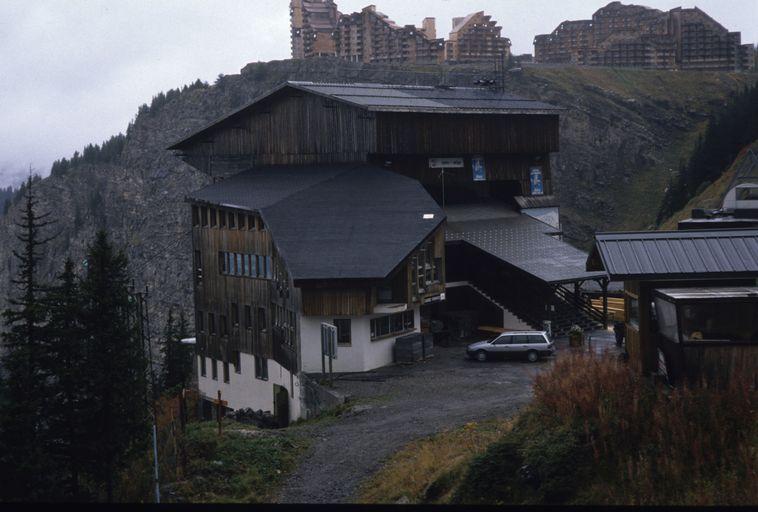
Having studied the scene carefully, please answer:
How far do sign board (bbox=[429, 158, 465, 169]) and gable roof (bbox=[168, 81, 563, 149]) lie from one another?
9.13ft

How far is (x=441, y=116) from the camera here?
55.5 meters

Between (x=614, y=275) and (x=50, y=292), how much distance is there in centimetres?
1911

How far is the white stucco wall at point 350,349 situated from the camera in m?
41.0

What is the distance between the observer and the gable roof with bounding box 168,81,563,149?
54.7 metres

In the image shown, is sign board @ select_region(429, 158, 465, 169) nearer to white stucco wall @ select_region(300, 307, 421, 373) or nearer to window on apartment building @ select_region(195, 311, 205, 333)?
window on apartment building @ select_region(195, 311, 205, 333)

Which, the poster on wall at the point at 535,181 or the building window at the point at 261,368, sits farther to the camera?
the poster on wall at the point at 535,181

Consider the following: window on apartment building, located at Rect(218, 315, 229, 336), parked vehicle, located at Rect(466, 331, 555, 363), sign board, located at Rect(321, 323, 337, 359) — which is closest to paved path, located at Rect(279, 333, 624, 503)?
parked vehicle, located at Rect(466, 331, 555, 363)

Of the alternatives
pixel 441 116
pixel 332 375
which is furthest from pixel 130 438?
pixel 441 116

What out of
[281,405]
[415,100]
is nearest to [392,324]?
[281,405]

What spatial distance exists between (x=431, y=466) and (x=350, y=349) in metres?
18.3

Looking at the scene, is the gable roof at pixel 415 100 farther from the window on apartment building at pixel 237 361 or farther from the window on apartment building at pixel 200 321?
the window on apartment building at pixel 237 361

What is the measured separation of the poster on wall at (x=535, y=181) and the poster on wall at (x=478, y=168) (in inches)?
155

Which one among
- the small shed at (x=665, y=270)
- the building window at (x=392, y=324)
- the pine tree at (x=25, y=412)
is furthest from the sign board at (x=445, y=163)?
the small shed at (x=665, y=270)

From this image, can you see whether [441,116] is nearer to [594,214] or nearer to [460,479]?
[460,479]
